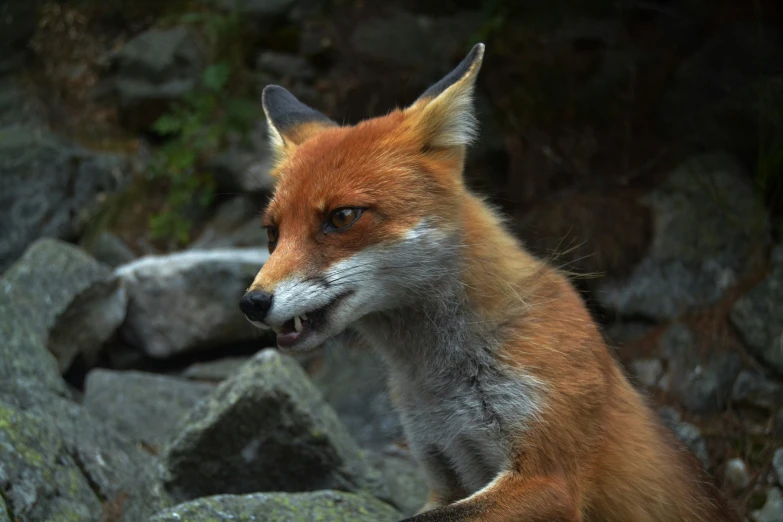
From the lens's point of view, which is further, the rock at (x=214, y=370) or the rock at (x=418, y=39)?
the rock at (x=418, y=39)

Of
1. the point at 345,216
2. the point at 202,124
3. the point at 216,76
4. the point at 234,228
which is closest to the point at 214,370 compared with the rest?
the point at 234,228

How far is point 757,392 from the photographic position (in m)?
6.19

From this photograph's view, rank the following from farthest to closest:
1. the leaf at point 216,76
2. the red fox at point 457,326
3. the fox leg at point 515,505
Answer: the leaf at point 216,76
the red fox at point 457,326
the fox leg at point 515,505

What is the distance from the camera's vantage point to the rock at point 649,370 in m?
6.63

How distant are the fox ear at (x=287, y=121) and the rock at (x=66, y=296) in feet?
9.84

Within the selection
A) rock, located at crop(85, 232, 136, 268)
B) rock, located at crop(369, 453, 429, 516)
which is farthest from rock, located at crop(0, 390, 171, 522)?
rock, located at crop(85, 232, 136, 268)

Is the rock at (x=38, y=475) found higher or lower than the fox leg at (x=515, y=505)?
lower

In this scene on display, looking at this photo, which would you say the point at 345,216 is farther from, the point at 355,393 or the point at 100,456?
the point at 355,393

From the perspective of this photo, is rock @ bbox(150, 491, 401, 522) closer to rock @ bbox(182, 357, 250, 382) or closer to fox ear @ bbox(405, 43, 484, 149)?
fox ear @ bbox(405, 43, 484, 149)

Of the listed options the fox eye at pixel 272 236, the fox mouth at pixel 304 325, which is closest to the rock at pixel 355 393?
the fox eye at pixel 272 236

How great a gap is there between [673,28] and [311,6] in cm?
439

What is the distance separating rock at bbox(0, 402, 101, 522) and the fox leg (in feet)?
6.37

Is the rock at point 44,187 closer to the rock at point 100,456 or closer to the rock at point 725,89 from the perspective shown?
the rock at point 100,456

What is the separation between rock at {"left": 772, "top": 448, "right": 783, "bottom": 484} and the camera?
18.1 ft
